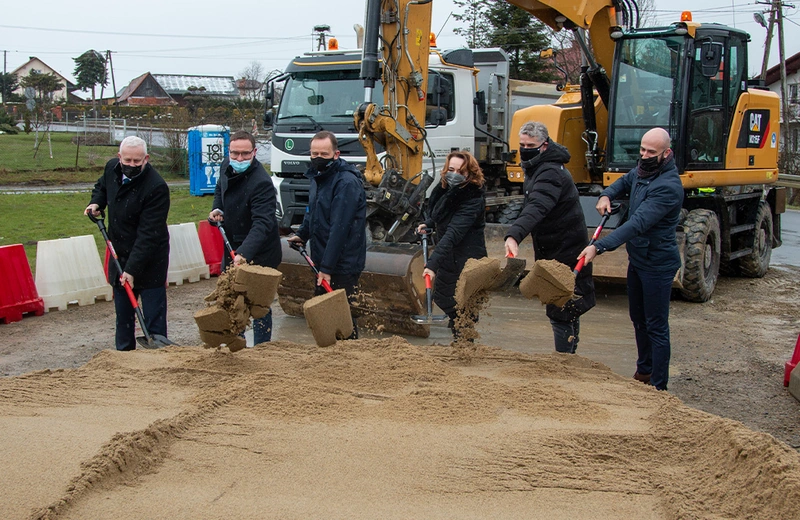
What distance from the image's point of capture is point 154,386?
4754 mm

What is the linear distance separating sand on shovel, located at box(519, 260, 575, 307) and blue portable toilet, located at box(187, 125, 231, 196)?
1526 cm

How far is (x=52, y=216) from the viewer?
14867 mm

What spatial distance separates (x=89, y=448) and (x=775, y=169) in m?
9.66

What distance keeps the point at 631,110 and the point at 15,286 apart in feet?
23.9

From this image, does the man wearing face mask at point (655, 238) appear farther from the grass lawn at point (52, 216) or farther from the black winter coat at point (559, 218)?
the grass lawn at point (52, 216)

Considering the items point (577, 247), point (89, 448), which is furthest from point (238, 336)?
point (577, 247)

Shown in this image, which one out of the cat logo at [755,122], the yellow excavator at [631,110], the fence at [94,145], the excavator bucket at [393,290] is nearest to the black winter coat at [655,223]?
the excavator bucket at [393,290]

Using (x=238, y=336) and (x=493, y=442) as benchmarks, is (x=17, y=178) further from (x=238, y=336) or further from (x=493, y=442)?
(x=493, y=442)

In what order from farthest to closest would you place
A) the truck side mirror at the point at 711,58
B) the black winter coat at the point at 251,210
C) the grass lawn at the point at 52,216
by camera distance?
the grass lawn at the point at 52,216, the truck side mirror at the point at 711,58, the black winter coat at the point at 251,210

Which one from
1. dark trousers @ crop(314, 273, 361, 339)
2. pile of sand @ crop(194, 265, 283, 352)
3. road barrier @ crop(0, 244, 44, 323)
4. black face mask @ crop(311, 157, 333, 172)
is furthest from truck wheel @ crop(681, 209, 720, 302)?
road barrier @ crop(0, 244, 44, 323)

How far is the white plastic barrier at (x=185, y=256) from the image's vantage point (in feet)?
32.1

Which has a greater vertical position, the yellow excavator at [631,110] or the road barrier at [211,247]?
the yellow excavator at [631,110]

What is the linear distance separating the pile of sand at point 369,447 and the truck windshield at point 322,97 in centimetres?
619

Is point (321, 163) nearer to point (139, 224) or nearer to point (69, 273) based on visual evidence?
point (139, 224)
